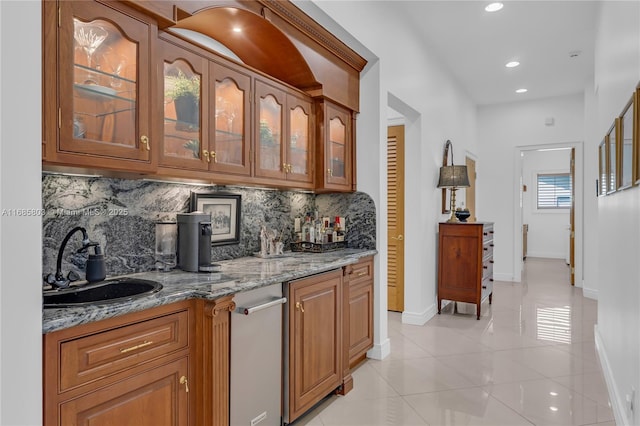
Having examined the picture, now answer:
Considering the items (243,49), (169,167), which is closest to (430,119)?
(243,49)

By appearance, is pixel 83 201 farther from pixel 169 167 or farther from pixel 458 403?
pixel 458 403

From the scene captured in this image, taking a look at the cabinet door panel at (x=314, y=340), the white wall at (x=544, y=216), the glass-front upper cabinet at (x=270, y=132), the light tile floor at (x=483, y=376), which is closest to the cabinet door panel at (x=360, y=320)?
the light tile floor at (x=483, y=376)

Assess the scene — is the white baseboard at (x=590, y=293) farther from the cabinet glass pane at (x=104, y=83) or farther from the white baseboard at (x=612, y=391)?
the cabinet glass pane at (x=104, y=83)

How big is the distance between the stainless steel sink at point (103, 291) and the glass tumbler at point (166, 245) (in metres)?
0.29

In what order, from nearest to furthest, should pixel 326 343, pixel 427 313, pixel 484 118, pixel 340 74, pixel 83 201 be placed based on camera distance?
pixel 83 201, pixel 326 343, pixel 340 74, pixel 427 313, pixel 484 118

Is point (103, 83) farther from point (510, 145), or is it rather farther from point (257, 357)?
point (510, 145)

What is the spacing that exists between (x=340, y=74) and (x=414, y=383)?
8.06ft

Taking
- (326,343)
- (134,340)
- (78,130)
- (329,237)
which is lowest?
(326,343)

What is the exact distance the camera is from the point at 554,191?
10.1 m

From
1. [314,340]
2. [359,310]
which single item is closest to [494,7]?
[359,310]

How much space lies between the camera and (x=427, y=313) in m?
4.55

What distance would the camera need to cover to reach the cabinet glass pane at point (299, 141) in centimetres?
290

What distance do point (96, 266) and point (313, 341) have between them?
1.28 meters

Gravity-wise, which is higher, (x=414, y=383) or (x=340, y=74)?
(x=340, y=74)
